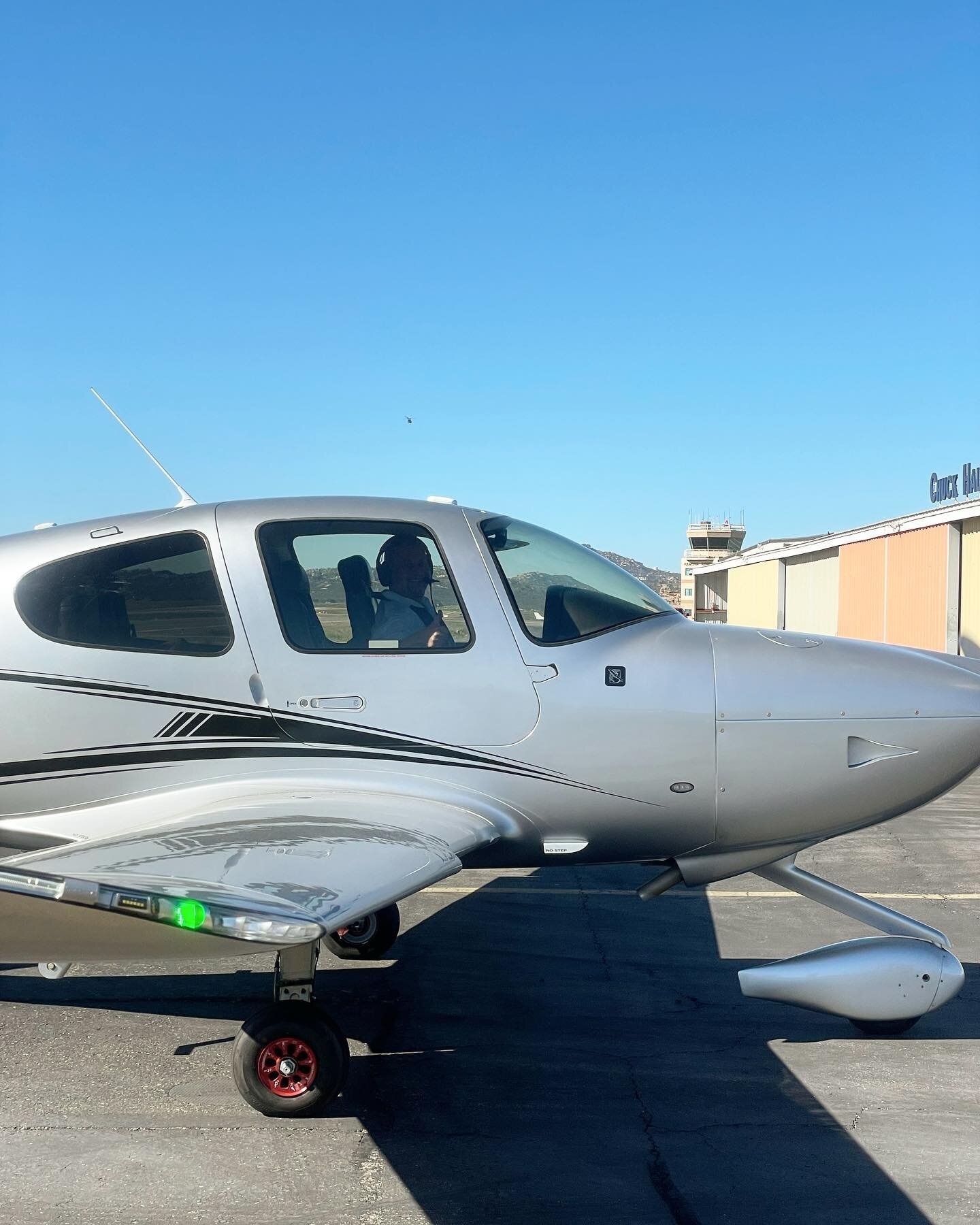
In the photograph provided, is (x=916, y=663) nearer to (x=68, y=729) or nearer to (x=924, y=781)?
(x=924, y=781)

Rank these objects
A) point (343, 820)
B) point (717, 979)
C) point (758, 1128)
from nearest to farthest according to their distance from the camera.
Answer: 1. point (758, 1128)
2. point (343, 820)
3. point (717, 979)

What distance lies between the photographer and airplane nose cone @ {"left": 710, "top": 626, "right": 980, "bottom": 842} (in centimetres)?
447

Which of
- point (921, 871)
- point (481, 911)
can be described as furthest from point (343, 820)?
point (921, 871)

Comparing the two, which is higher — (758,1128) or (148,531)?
(148,531)

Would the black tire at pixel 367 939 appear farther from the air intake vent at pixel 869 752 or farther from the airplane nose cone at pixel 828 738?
the air intake vent at pixel 869 752

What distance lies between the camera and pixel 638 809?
4469mm

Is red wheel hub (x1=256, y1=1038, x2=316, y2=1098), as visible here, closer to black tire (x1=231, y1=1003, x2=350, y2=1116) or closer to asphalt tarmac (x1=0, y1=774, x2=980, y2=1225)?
black tire (x1=231, y1=1003, x2=350, y2=1116)

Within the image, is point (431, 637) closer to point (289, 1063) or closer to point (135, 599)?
point (135, 599)

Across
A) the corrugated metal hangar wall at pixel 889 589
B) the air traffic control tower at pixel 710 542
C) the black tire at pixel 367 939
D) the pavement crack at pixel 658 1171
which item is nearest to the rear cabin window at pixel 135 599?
the black tire at pixel 367 939

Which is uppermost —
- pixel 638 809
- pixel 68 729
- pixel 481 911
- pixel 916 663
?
pixel 916 663

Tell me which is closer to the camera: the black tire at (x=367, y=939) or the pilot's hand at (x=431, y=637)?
the pilot's hand at (x=431, y=637)

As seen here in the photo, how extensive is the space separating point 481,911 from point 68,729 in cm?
315

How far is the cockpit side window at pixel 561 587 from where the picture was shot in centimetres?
453

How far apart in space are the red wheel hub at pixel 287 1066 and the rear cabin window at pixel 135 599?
1610 millimetres
